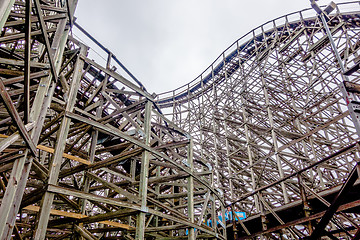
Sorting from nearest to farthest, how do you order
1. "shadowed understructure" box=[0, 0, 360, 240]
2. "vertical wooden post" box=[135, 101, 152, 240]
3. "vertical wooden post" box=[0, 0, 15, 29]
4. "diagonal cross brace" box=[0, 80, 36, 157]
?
"vertical wooden post" box=[0, 0, 15, 29] → "diagonal cross brace" box=[0, 80, 36, 157] → "shadowed understructure" box=[0, 0, 360, 240] → "vertical wooden post" box=[135, 101, 152, 240]

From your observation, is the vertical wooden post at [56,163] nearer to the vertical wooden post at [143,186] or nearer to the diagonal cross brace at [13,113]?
the diagonal cross brace at [13,113]

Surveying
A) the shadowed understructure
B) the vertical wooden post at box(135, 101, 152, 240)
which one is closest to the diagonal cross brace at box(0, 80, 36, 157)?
the shadowed understructure

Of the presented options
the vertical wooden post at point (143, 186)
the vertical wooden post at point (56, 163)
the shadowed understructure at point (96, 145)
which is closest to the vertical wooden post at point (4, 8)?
the shadowed understructure at point (96, 145)

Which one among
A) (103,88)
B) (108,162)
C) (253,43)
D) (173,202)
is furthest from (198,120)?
(108,162)

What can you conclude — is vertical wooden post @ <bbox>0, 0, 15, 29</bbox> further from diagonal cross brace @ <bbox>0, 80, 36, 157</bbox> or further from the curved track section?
the curved track section

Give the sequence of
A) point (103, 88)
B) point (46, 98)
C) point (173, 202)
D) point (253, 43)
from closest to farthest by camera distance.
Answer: point (46, 98)
point (103, 88)
point (173, 202)
point (253, 43)

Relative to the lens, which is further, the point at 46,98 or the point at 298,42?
the point at 298,42

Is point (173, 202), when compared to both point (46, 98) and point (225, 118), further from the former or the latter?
point (46, 98)

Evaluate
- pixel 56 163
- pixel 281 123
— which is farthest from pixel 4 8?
pixel 281 123

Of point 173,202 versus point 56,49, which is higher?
point 56,49

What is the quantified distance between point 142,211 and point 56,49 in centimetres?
329

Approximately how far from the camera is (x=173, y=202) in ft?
34.3

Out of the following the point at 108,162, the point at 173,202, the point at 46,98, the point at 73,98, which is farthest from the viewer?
the point at 173,202

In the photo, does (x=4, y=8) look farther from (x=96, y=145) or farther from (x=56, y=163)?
(x=96, y=145)
